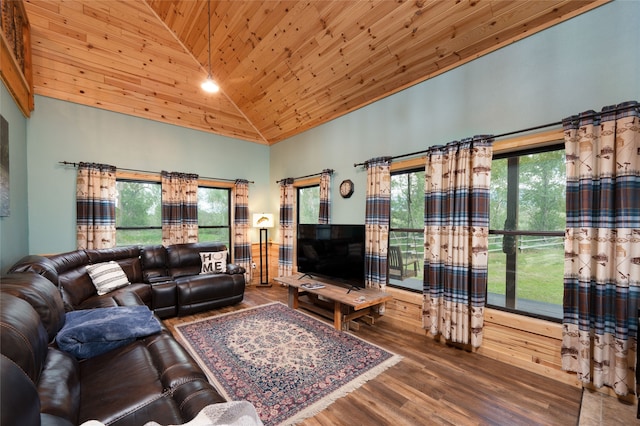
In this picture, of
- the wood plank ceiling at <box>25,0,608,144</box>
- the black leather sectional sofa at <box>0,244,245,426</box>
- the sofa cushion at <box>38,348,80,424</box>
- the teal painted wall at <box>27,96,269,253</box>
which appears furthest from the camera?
the teal painted wall at <box>27,96,269,253</box>

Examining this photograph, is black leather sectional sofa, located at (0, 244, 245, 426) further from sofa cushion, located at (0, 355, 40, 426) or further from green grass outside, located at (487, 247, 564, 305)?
green grass outside, located at (487, 247, 564, 305)

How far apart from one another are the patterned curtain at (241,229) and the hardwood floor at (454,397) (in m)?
3.54

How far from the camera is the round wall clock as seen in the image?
4.01 m

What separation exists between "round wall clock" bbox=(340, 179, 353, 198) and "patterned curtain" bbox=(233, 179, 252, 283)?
2.26m

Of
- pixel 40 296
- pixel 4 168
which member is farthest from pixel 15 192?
pixel 40 296

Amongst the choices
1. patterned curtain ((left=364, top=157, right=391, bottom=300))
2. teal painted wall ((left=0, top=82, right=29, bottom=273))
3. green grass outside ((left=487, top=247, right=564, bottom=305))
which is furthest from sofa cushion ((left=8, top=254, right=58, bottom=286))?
green grass outside ((left=487, top=247, right=564, bottom=305))

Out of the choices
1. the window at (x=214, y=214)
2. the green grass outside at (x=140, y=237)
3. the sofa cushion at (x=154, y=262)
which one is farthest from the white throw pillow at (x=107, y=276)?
the window at (x=214, y=214)

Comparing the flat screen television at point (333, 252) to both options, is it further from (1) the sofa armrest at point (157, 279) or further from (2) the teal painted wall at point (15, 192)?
(2) the teal painted wall at point (15, 192)

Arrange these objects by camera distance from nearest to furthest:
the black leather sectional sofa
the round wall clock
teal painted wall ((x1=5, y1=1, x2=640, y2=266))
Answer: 1. the black leather sectional sofa
2. teal painted wall ((x1=5, y1=1, x2=640, y2=266))
3. the round wall clock

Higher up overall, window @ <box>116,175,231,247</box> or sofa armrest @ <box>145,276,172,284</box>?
window @ <box>116,175,231,247</box>

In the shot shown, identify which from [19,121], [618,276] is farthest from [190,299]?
[618,276]

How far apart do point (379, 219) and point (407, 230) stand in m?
0.39

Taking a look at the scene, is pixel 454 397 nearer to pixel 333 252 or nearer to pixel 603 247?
pixel 603 247

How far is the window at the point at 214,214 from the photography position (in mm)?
5133
